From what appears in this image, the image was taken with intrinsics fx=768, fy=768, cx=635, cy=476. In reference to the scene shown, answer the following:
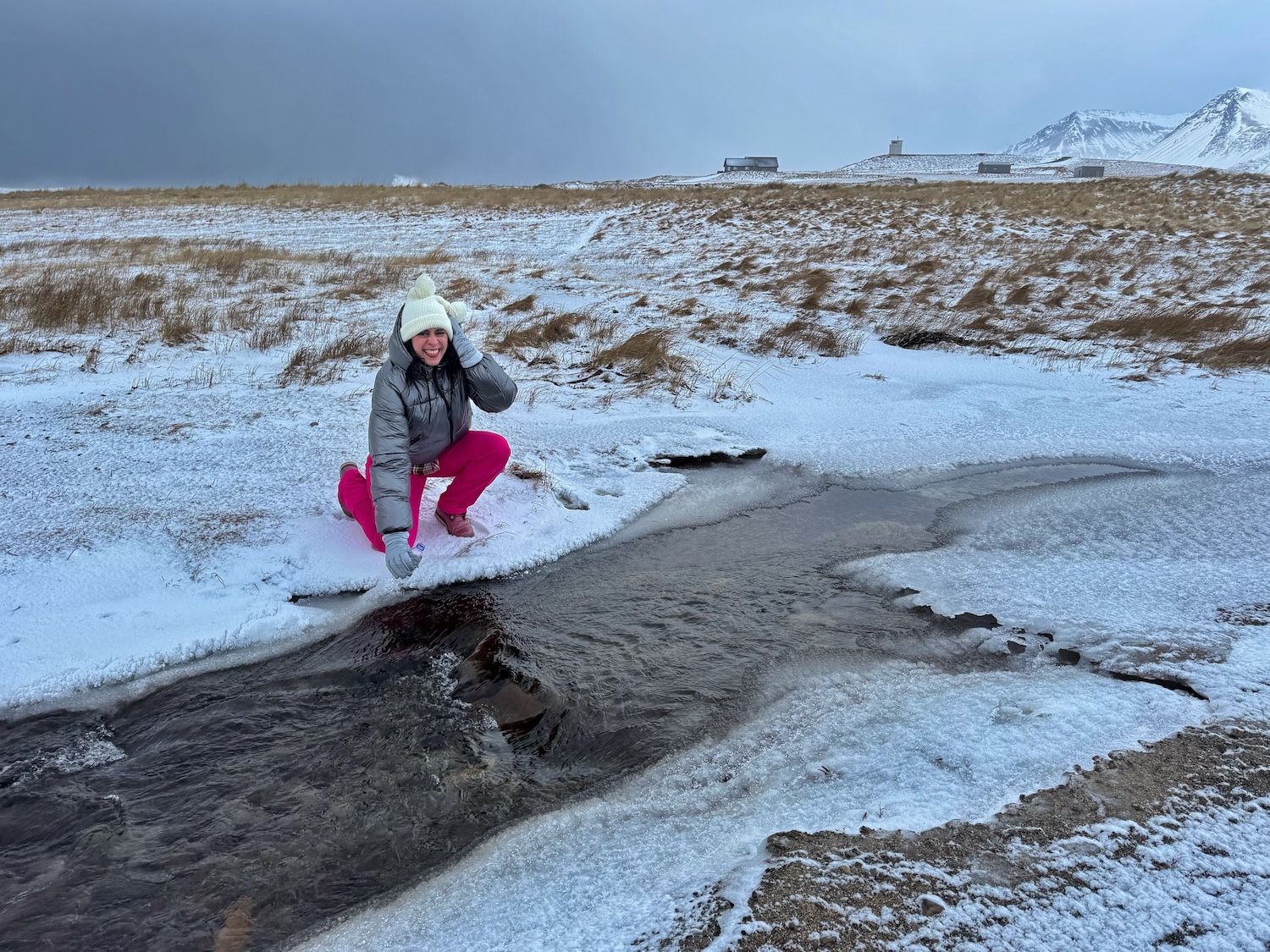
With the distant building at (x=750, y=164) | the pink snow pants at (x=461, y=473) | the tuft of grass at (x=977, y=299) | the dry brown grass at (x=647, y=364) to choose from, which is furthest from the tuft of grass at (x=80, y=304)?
the distant building at (x=750, y=164)

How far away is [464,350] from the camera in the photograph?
4.07m

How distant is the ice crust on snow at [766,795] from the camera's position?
214cm

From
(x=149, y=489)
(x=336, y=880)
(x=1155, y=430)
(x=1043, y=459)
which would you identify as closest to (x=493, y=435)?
(x=149, y=489)

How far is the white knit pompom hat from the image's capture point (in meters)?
3.76

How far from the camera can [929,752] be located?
2729mm

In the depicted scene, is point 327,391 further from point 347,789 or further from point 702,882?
point 702,882

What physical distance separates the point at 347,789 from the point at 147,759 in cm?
82

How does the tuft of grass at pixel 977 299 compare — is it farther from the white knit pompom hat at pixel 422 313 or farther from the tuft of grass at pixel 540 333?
the white knit pompom hat at pixel 422 313

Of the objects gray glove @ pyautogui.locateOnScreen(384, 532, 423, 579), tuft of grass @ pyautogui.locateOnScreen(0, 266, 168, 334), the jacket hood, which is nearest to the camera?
gray glove @ pyautogui.locateOnScreen(384, 532, 423, 579)

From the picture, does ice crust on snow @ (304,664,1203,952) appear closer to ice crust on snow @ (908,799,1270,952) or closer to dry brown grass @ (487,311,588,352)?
ice crust on snow @ (908,799,1270,952)

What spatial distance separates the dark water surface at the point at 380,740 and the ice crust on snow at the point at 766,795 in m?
0.14

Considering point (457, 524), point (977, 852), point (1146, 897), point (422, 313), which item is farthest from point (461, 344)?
point (1146, 897)

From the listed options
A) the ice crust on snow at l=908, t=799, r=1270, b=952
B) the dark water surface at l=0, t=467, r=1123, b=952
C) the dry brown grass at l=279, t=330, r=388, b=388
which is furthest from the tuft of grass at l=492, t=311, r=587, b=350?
the ice crust on snow at l=908, t=799, r=1270, b=952

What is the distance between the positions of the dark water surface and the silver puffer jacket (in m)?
0.60
